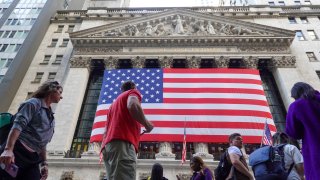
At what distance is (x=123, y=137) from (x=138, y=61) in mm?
25788

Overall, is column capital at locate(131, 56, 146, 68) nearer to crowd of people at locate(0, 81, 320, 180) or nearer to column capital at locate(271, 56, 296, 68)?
column capital at locate(271, 56, 296, 68)

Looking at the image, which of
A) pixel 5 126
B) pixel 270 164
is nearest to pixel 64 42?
pixel 5 126

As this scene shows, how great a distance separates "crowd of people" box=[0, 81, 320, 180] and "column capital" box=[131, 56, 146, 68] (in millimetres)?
24557

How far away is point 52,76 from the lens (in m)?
31.0

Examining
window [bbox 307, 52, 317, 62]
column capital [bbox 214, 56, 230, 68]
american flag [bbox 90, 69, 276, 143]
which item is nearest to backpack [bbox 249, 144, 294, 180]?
american flag [bbox 90, 69, 276, 143]

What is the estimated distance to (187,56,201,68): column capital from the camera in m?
29.8

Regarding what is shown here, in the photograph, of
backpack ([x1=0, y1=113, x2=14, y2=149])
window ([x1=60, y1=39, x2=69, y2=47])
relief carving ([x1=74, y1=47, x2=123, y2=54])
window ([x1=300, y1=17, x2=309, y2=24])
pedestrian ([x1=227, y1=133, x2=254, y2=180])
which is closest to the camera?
backpack ([x1=0, y1=113, x2=14, y2=149])

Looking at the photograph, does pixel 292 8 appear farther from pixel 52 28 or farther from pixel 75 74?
pixel 52 28

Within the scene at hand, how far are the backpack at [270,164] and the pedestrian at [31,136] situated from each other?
162 inches

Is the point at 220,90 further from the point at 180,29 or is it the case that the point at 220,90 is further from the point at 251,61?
the point at 180,29

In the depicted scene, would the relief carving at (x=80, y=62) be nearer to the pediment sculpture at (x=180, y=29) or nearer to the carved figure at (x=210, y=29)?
the pediment sculpture at (x=180, y=29)

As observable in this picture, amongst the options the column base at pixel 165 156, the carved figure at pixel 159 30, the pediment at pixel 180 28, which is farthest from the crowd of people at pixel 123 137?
the carved figure at pixel 159 30

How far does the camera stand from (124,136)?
199 inches

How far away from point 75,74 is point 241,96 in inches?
656
